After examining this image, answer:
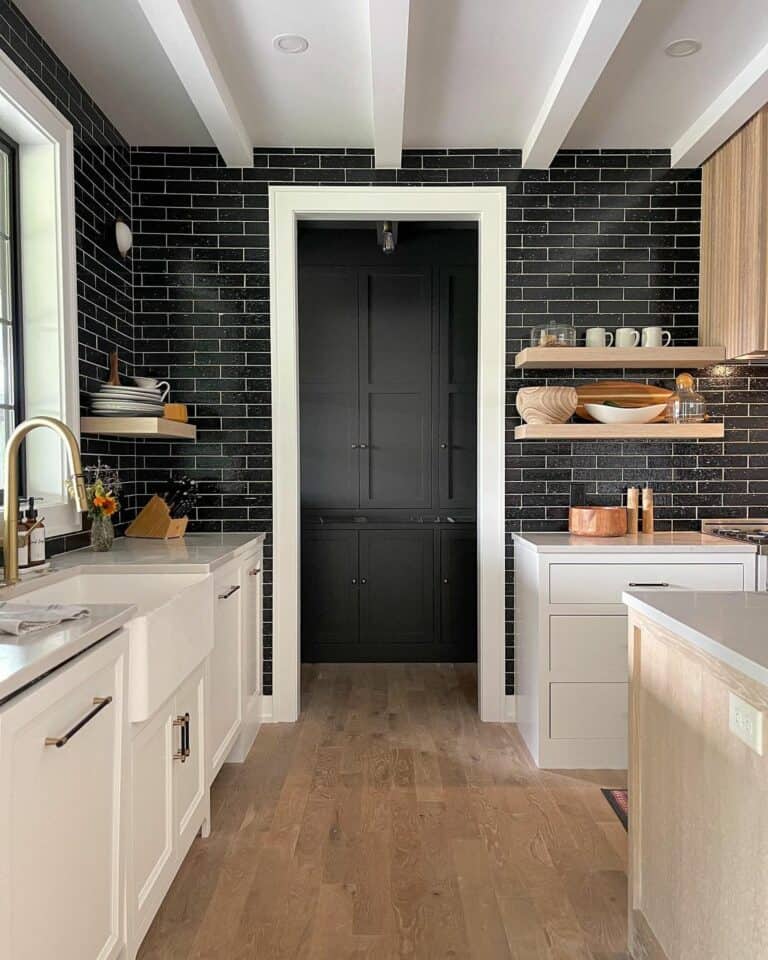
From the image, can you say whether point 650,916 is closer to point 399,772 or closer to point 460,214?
point 399,772

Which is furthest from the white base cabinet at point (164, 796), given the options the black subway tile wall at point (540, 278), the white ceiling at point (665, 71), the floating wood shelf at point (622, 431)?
the white ceiling at point (665, 71)

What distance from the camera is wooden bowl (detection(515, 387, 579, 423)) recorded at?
3.48 metres

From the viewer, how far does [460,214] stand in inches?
147

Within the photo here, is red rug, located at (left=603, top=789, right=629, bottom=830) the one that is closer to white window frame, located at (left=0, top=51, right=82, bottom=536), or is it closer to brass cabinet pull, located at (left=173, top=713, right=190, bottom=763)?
brass cabinet pull, located at (left=173, top=713, right=190, bottom=763)

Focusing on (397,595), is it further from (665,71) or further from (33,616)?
(33,616)

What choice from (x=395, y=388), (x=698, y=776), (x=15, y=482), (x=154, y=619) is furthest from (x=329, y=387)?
(x=698, y=776)

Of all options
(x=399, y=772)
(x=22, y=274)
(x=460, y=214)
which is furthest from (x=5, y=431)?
(x=460, y=214)

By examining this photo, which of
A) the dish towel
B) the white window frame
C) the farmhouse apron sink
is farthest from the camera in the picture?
the white window frame

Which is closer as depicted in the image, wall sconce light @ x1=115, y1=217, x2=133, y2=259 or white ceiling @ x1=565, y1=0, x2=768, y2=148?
white ceiling @ x1=565, y1=0, x2=768, y2=148

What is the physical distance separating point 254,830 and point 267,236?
2.59 m

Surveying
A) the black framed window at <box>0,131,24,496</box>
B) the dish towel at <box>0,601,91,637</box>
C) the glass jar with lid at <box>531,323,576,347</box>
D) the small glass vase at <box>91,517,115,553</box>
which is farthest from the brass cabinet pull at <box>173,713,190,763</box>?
the glass jar with lid at <box>531,323,576,347</box>

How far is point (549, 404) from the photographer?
3.49 metres

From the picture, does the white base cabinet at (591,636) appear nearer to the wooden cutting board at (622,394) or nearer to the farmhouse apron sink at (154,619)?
the wooden cutting board at (622,394)

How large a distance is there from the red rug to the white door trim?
86 centimetres
